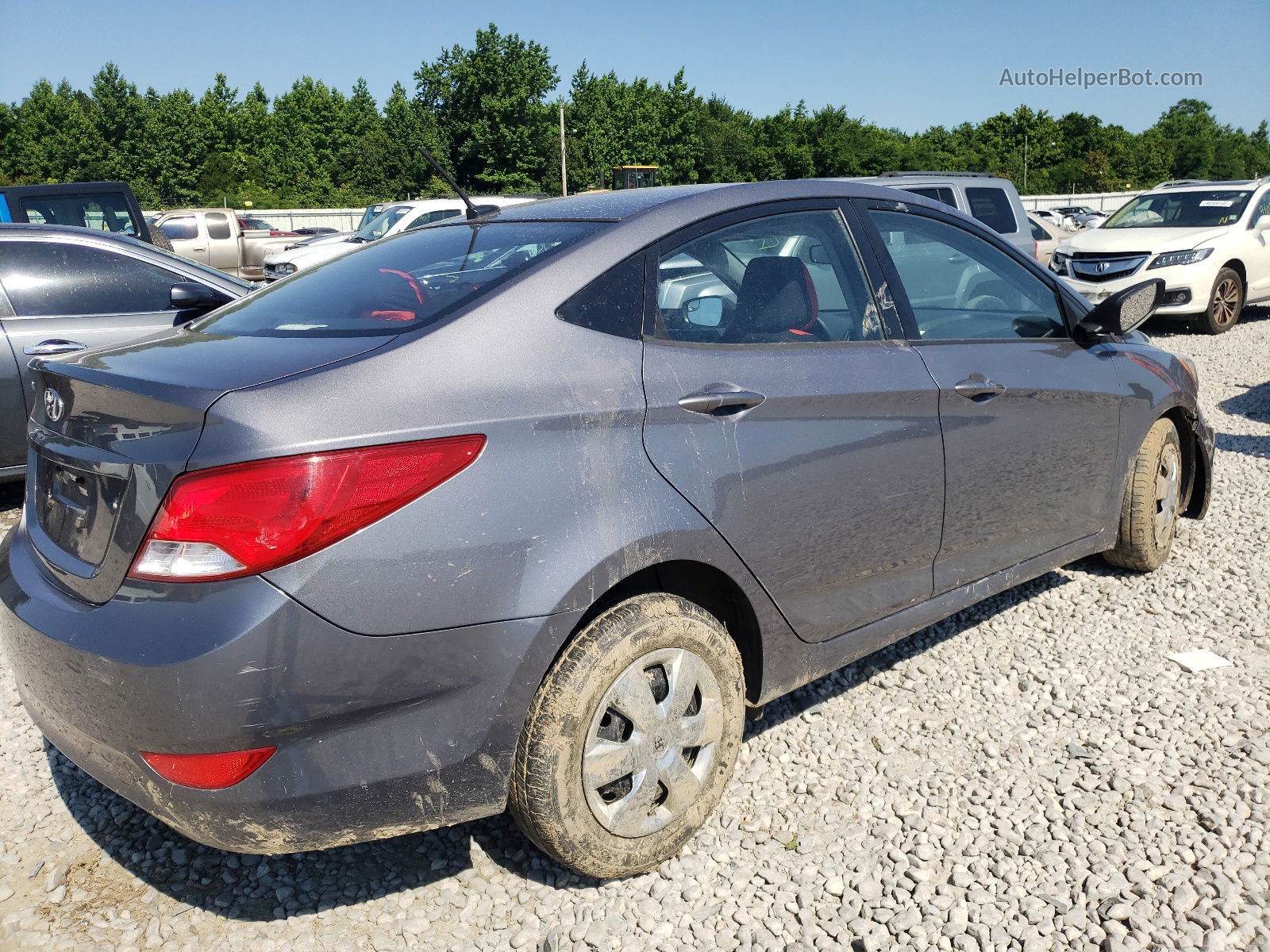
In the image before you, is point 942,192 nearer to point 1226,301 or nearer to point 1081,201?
point 1226,301

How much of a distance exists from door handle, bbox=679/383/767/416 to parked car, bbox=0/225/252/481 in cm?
387

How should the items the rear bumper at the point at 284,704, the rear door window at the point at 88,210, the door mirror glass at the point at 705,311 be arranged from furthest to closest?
the rear door window at the point at 88,210 → the door mirror glass at the point at 705,311 → the rear bumper at the point at 284,704

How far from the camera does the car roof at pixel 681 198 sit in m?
2.75

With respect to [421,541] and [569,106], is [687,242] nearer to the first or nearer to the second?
[421,541]

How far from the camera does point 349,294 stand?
8.95 feet

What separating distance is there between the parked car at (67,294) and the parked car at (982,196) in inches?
319

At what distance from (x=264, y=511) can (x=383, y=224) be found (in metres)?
16.5

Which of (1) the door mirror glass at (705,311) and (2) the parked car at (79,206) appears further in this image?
(2) the parked car at (79,206)

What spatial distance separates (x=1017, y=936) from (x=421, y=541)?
1.63 metres

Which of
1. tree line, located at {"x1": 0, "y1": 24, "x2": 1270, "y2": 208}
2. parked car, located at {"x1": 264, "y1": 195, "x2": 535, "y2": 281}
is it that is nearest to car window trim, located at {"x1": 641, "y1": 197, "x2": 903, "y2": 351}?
parked car, located at {"x1": 264, "y1": 195, "x2": 535, "y2": 281}

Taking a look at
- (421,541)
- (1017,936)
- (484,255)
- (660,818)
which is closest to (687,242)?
(484,255)

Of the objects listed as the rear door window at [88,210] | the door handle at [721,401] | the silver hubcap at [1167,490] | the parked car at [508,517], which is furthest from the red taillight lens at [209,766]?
the rear door window at [88,210]

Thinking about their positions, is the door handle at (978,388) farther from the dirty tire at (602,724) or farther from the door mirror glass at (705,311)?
the dirty tire at (602,724)

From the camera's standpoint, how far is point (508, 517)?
2072 mm
